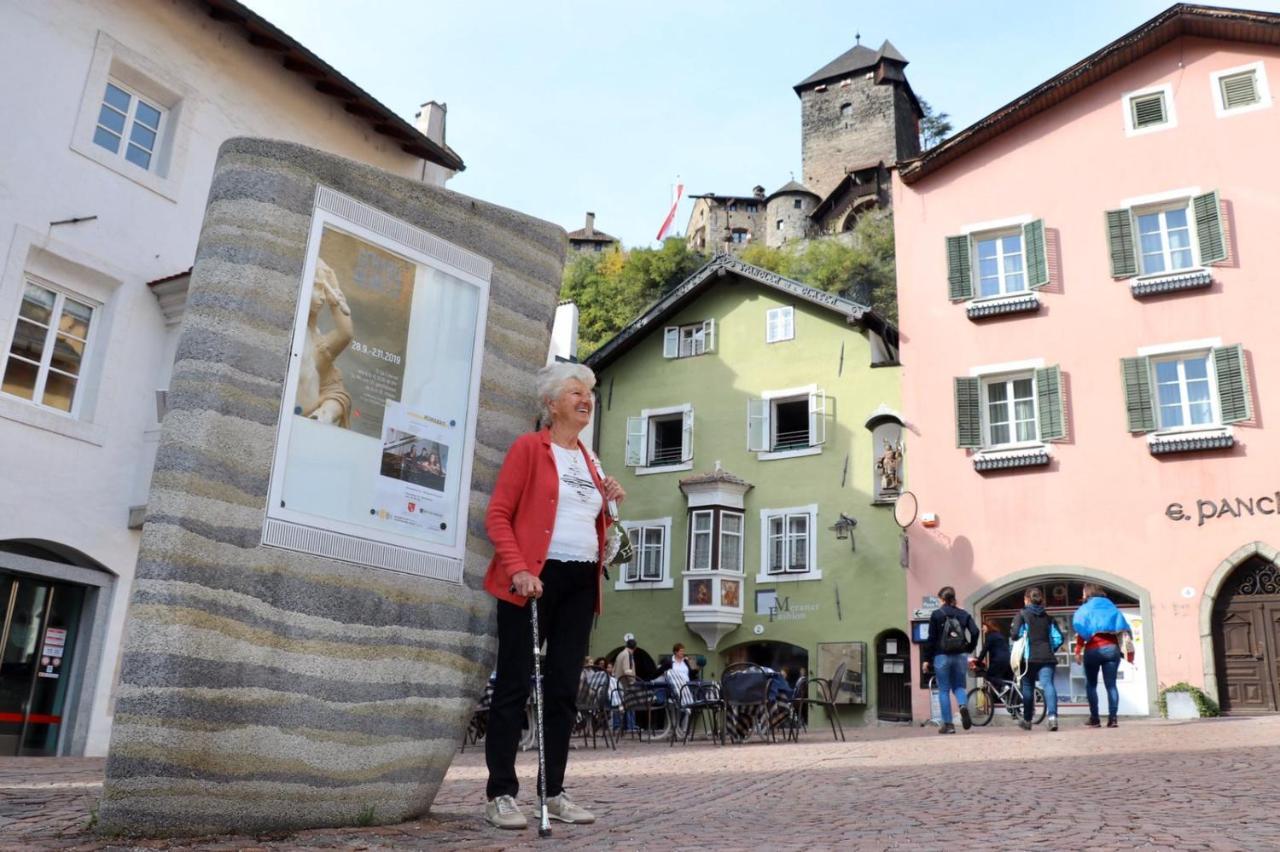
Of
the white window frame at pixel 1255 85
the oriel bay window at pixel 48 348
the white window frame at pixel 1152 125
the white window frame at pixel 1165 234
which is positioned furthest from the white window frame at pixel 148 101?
the white window frame at pixel 1255 85

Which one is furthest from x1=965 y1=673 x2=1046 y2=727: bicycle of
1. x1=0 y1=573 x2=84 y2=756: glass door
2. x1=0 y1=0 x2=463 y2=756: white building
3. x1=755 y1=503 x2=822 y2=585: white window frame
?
x1=0 y1=573 x2=84 y2=756: glass door

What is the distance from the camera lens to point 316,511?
4.28 metres

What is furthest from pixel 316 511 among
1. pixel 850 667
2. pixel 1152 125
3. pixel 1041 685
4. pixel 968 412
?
pixel 1152 125

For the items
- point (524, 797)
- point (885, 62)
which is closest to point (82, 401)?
point (524, 797)

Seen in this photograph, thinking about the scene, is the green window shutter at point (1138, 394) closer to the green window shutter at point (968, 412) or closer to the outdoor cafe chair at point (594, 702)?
the green window shutter at point (968, 412)

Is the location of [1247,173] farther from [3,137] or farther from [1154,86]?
[3,137]

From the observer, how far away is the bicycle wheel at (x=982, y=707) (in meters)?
15.8

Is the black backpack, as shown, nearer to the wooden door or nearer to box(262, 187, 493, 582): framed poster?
the wooden door

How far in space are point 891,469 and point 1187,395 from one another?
5601 mm

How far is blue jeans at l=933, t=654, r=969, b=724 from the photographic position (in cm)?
1341

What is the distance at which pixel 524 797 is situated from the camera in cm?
564

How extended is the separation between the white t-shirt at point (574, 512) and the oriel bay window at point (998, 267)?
56.0 feet

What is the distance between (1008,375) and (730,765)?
44.5ft

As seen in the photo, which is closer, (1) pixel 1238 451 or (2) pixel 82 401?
(2) pixel 82 401
